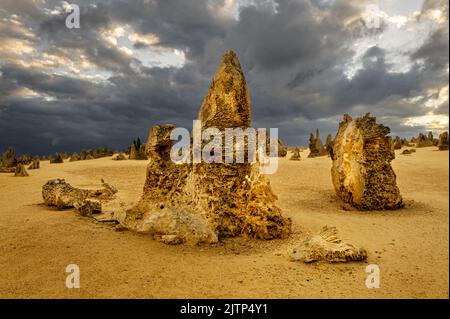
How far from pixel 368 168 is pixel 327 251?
19.7ft

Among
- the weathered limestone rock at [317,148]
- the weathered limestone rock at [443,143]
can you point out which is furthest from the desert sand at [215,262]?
the weathered limestone rock at [317,148]

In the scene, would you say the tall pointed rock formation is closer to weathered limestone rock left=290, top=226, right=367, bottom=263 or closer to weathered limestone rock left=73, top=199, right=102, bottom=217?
weathered limestone rock left=290, top=226, right=367, bottom=263

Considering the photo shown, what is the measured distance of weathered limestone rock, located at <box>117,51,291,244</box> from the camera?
6.96 m

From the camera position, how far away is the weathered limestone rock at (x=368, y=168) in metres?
10.5

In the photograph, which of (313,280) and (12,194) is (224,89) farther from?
(12,194)

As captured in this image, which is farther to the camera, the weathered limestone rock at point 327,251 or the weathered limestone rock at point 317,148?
the weathered limestone rock at point 317,148

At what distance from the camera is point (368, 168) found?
34.9ft

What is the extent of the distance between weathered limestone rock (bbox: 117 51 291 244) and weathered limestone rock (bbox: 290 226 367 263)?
1.51 metres

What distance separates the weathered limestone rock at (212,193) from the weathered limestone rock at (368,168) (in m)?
4.23

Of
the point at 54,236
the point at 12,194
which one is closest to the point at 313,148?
the point at 12,194
